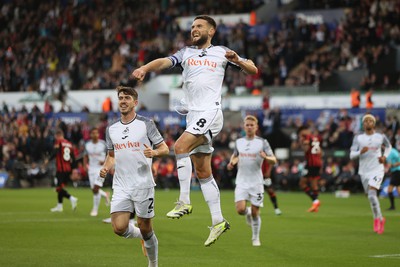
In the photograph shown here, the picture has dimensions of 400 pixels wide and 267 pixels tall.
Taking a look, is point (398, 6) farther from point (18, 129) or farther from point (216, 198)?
point (216, 198)

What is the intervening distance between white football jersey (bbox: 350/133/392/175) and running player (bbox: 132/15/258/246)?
338 inches

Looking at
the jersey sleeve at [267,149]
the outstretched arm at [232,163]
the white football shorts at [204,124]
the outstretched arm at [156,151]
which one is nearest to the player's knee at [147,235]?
the outstretched arm at [156,151]

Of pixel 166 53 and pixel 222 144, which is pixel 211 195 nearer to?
pixel 222 144

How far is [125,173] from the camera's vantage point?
12969mm

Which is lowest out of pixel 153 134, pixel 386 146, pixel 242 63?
pixel 386 146

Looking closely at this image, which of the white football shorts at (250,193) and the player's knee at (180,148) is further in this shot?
the white football shorts at (250,193)

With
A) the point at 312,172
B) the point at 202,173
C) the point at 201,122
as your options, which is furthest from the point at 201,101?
the point at 312,172

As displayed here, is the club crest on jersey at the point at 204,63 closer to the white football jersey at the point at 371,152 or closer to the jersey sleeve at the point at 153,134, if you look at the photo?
the jersey sleeve at the point at 153,134

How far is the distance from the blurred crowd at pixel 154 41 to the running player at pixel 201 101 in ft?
91.6

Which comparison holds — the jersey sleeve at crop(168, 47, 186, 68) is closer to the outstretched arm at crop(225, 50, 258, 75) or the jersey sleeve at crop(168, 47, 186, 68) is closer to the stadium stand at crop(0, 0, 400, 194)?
the outstretched arm at crop(225, 50, 258, 75)

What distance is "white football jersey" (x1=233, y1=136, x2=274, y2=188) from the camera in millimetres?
19031

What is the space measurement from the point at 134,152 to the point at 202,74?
61.3 inches

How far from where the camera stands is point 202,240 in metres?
19.1

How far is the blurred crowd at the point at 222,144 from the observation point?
36906mm
